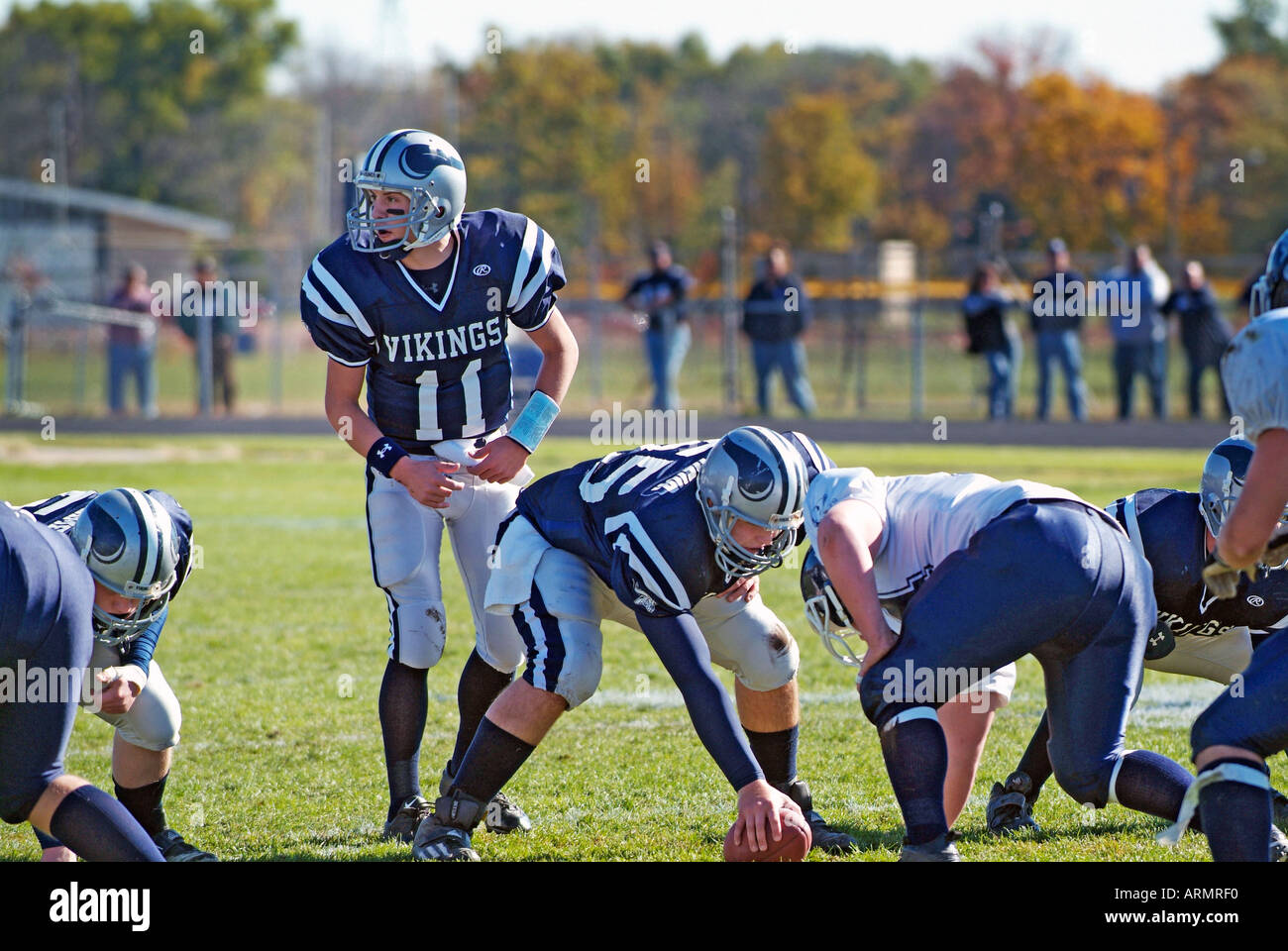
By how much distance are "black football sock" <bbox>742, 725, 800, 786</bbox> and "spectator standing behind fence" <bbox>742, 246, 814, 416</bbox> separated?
10850 millimetres

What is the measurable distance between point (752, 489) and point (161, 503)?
1344 millimetres

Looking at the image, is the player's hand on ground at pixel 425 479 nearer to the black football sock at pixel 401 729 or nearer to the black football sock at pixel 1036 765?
the black football sock at pixel 401 729

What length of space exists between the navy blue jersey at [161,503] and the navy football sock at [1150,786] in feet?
7.07

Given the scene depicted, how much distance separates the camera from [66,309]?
1730 cm

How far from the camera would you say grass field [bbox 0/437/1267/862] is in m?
3.95

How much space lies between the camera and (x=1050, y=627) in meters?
3.20

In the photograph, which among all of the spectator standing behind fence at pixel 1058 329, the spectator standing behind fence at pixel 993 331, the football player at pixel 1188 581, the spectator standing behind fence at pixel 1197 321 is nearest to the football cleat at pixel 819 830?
the football player at pixel 1188 581

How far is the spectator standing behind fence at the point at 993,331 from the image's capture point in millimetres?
14547

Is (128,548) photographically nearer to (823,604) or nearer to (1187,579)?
(823,604)

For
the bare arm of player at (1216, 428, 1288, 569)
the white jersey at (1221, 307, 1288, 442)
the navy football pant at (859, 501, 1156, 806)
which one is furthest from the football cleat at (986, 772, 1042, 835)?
the white jersey at (1221, 307, 1288, 442)
